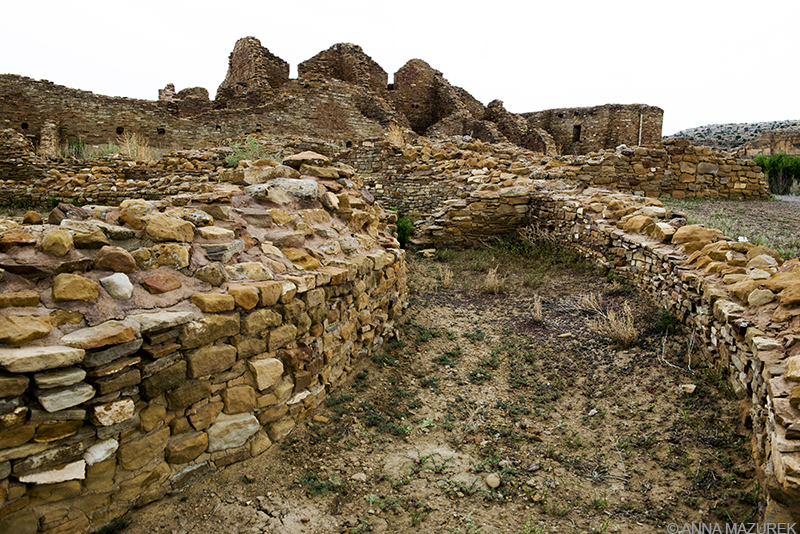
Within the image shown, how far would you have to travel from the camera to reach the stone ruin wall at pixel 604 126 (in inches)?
757

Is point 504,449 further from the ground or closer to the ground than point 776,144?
closer to the ground

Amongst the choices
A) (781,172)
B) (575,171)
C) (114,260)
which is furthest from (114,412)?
(781,172)

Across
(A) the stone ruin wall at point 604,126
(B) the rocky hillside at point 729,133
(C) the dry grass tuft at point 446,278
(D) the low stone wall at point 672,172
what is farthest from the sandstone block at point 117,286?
(B) the rocky hillside at point 729,133

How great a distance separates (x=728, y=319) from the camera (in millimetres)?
3307

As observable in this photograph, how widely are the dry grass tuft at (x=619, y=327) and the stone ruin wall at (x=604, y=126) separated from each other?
16.3 meters

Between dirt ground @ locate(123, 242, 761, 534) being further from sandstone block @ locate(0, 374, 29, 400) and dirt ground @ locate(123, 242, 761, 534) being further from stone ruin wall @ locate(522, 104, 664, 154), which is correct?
stone ruin wall @ locate(522, 104, 664, 154)

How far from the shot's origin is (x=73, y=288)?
219 centimetres

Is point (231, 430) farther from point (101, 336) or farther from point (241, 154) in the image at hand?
point (241, 154)

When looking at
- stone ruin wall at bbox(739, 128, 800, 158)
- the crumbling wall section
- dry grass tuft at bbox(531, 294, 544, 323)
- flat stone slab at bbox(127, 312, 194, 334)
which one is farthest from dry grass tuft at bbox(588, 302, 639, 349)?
stone ruin wall at bbox(739, 128, 800, 158)

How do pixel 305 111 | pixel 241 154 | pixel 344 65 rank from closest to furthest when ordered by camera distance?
pixel 241 154 < pixel 305 111 < pixel 344 65

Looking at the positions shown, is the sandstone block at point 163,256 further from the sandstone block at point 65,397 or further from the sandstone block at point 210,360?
the sandstone block at point 65,397

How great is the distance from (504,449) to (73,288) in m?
2.84

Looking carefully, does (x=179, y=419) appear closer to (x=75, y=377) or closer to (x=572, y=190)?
(x=75, y=377)

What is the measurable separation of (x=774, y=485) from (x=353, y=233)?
12.0 ft
